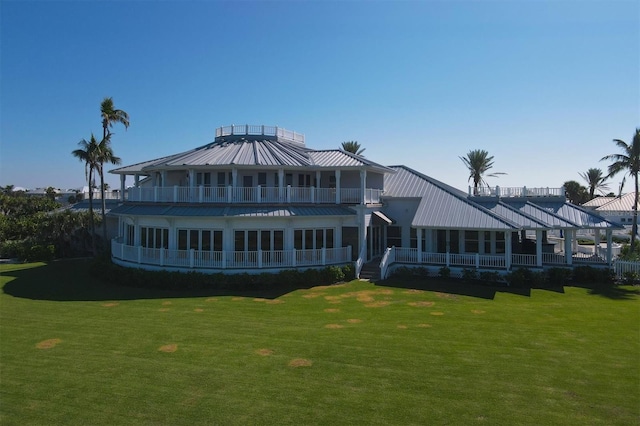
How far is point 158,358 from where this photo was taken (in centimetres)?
1227

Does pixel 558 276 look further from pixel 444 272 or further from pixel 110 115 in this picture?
pixel 110 115

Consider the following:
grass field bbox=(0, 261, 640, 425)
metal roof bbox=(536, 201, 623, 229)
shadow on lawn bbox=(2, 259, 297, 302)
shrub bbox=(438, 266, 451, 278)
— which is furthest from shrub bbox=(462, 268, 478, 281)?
shadow on lawn bbox=(2, 259, 297, 302)

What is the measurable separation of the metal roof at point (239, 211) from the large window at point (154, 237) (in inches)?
52.7

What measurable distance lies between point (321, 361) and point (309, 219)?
46.5 feet

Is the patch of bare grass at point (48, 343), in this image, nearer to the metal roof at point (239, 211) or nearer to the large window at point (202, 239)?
the metal roof at point (239, 211)

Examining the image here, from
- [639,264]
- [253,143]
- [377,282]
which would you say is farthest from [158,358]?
[639,264]

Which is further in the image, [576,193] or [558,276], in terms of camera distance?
[576,193]

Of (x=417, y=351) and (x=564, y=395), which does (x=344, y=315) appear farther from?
(x=564, y=395)

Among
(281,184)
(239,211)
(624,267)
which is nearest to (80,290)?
(239,211)

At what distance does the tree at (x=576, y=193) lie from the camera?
241ft

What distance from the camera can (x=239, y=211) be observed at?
2430cm

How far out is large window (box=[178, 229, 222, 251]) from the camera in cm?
2497

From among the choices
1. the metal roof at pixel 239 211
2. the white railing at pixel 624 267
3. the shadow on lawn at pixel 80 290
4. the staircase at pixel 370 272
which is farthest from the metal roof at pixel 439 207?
the shadow on lawn at pixel 80 290

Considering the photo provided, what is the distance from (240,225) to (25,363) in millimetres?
13650
